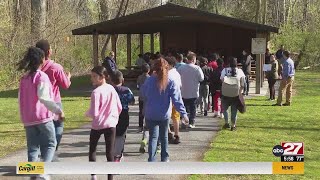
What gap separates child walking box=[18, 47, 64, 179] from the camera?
19.1ft

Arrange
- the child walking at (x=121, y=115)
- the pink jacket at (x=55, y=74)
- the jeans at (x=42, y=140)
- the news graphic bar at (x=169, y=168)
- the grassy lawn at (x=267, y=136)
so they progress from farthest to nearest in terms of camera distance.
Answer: the grassy lawn at (x=267, y=136) < the child walking at (x=121, y=115) < the pink jacket at (x=55, y=74) < the jeans at (x=42, y=140) < the news graphic bar at (x=169, y=168)

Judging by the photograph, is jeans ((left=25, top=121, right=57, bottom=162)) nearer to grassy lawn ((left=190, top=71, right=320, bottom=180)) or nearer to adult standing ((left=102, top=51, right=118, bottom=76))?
adult standing ((left=102, top=51, right=118, bottom=76))

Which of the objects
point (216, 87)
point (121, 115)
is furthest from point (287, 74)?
point (121, 115)

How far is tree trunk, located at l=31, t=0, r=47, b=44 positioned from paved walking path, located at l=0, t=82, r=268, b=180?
15.9m

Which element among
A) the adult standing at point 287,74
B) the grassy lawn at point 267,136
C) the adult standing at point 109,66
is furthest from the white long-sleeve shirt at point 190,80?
the adult standing at point 287,74

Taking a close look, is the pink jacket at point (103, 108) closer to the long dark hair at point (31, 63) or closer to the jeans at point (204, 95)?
the long dark hair at point (31, 63)

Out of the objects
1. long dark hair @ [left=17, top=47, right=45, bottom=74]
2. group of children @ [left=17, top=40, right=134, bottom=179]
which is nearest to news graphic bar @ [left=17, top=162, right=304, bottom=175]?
group of children @ [left=17, top=40, right=134, bottom=179]

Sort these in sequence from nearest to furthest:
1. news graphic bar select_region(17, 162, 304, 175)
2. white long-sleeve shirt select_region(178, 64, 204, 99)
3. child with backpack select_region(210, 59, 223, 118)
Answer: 1. news graphic bar select_region(17, 162, 304, 175)
2. white long-sleeve shirt select_region(178, 64, 204, 99)
3. child with backpack select_region(210, 59, 223, 118)

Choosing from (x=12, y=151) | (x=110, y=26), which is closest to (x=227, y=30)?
(x=110, y=26)

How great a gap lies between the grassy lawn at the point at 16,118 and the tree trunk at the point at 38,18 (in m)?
7.01

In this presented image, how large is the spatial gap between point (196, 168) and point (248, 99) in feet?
40.3

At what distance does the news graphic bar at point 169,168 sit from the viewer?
212 inches

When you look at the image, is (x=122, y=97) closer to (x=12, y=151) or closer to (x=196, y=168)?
(x=196, y=168)

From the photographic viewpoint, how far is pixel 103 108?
6383 millimetres
